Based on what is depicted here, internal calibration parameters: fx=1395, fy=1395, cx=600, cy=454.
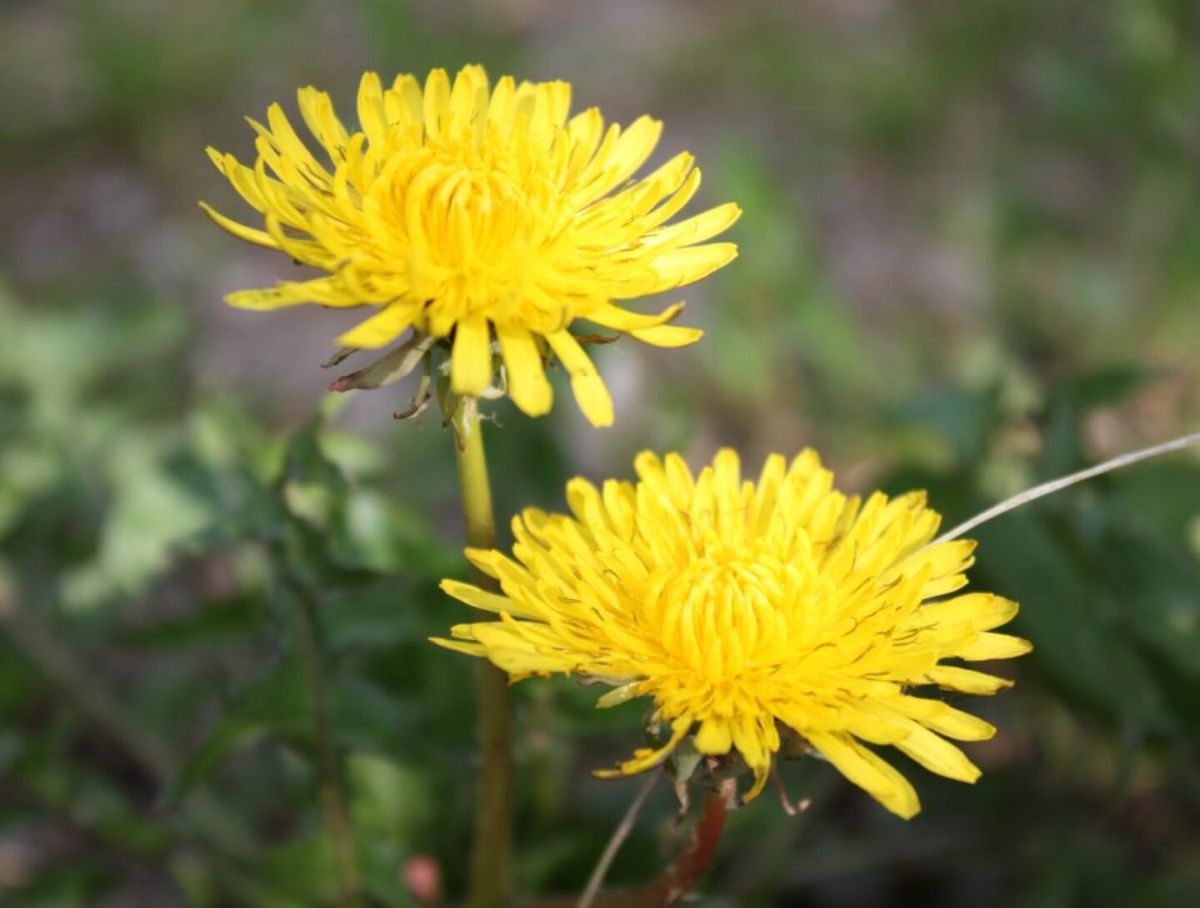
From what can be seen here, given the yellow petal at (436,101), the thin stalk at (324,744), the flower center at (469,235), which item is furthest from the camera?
the thin stalk at (324,744)

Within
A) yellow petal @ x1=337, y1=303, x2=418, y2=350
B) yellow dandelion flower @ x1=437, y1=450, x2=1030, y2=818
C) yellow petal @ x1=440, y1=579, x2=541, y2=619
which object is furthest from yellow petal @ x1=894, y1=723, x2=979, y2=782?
yellow petal @ x1=337, y1=303, x2=418, y2=350

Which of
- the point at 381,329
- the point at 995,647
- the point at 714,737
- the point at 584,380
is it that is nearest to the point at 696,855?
the point at 714,737

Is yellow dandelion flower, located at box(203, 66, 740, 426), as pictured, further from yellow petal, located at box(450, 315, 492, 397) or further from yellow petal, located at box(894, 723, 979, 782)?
yellow petal, located at box(894, 723, 979, 782)

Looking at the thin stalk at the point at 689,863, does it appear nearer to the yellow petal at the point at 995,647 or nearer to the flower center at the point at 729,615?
the flower center at the point at 729,615

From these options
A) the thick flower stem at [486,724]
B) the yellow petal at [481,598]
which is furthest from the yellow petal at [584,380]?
the yellow petal at [481,598]

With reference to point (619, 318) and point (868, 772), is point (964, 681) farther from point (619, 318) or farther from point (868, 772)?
point (619, 318)
